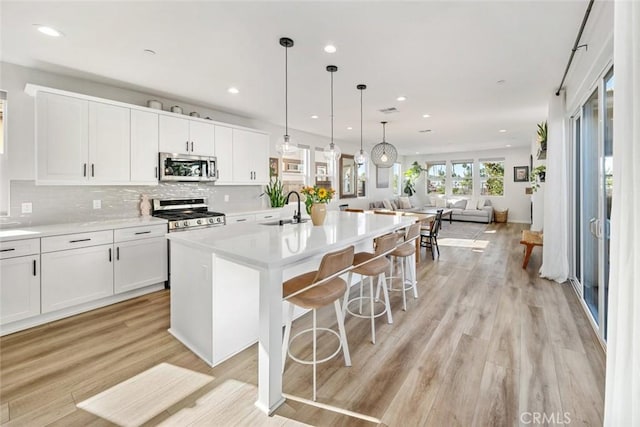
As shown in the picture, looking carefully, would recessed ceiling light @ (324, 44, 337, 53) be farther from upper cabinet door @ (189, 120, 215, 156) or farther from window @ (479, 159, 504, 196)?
window @ (479, 159, 504, 196)

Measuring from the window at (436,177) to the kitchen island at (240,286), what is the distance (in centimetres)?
1002

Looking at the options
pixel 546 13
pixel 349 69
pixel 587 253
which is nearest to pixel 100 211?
pixel 349 69

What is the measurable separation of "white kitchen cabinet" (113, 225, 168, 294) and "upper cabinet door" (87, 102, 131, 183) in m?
0.72

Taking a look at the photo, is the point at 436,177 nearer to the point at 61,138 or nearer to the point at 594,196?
the point at 594,196

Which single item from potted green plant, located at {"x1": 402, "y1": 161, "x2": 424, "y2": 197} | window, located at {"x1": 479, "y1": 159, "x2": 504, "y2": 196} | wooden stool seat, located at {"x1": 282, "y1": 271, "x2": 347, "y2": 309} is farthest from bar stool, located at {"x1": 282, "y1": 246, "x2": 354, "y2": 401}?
window, located at {"x1": 479, "y1": 159, "x2": 504, "y2": 196}

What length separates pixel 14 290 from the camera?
2.65 m

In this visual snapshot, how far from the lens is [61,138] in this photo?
311cm

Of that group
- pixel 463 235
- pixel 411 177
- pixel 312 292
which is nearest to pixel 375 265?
pixel 312 292

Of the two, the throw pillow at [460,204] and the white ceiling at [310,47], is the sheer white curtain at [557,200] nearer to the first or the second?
the white ceiling at [310,47]

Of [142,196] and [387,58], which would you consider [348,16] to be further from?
[142,196]

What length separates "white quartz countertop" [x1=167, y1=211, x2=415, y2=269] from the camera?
5.97 ft

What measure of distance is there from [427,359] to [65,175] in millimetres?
3989

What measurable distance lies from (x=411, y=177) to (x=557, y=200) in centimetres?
807

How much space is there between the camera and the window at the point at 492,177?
34.2 ft
